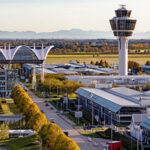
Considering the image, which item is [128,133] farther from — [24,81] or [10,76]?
[24,81]

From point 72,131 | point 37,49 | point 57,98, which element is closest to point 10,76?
point 57,98

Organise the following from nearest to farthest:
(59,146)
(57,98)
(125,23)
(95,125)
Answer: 1. (59,146)
2. (95,125)
3. (57,98)
4. (125,23)

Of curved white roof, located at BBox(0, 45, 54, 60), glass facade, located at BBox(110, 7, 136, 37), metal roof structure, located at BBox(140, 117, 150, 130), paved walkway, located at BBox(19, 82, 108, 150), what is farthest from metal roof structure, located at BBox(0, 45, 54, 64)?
metal roof structure, located at BBox(140, 117, 150, 130)

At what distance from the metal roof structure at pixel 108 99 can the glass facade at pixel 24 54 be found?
28.2 m

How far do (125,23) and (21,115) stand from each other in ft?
161

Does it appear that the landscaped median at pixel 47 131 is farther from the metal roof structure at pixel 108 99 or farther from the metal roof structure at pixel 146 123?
the metal roof structure at pixel 108 99

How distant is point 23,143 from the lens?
50.3m

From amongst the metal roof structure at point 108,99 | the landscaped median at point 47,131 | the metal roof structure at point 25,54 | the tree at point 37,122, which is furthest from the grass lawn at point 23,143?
the metal roof structure at point 25,54

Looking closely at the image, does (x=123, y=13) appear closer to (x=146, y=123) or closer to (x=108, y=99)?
(x=108, y=99)

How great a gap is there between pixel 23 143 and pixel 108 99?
21.9 meters

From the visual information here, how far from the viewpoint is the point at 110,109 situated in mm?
64250

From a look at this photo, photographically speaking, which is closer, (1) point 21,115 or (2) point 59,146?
(2) point 59,146

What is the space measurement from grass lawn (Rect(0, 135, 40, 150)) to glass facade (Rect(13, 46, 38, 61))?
56.7 meters

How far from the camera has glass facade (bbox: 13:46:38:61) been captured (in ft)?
355
